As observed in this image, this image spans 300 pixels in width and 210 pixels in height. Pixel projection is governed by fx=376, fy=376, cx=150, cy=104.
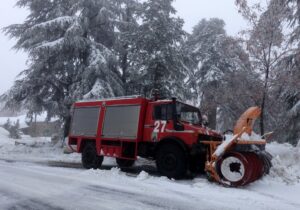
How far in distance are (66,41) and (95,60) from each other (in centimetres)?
195

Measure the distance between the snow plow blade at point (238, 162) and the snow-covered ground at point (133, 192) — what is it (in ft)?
0.86

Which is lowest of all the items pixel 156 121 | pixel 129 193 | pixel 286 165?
pixel 129 193

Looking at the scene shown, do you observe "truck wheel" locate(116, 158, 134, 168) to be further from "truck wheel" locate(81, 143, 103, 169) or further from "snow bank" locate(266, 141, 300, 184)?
"snow bank" locate(266, 141, 300, 184)

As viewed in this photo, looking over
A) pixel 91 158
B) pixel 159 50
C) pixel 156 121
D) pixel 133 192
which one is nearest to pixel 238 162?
pixel 133 192

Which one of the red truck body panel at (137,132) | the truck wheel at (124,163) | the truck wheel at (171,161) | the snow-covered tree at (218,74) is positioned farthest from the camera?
the snow-covered tree at (218,74)

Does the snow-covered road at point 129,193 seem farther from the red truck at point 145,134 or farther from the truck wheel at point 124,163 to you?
the truck wheel at point 124,163

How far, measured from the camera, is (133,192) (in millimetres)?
8656

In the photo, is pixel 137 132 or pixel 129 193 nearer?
pixel 129 193

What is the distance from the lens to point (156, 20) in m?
19.7

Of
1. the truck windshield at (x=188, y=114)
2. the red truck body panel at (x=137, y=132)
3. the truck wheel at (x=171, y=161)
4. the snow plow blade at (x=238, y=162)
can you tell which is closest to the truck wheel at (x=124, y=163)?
the red truck body panel at (x=137, y=132)

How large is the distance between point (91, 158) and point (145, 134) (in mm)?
2847

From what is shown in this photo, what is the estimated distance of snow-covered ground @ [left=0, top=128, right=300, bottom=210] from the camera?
746 centimetres

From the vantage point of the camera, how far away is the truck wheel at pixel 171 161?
11.0 metres

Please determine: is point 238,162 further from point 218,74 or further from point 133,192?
point 218,74
